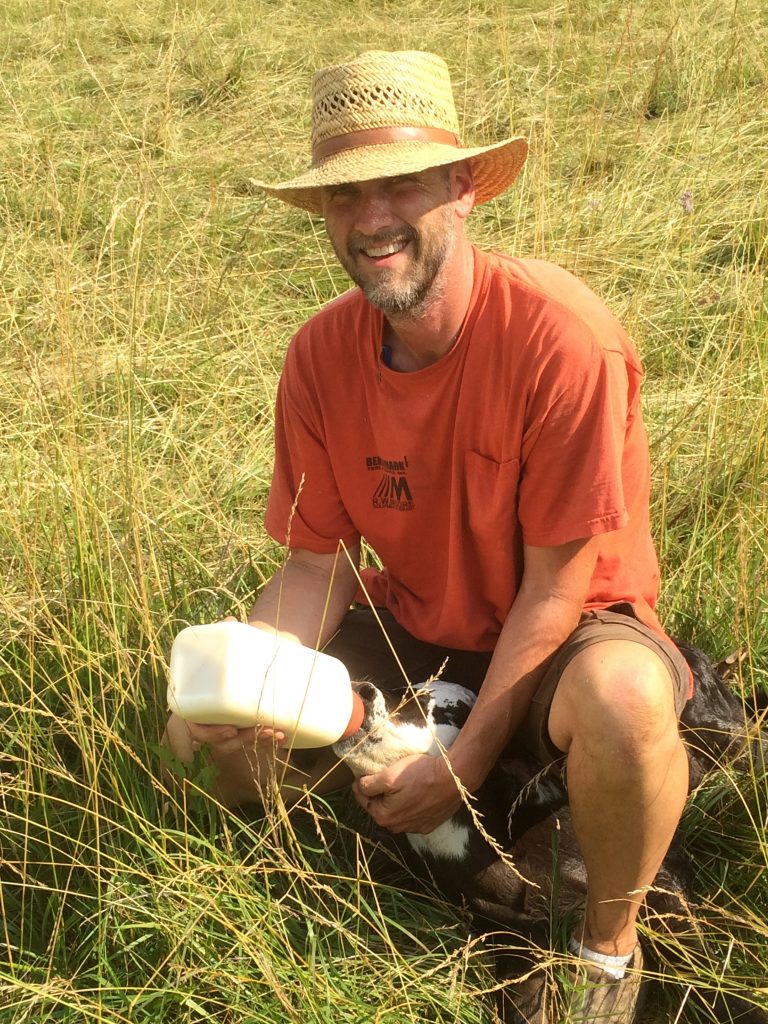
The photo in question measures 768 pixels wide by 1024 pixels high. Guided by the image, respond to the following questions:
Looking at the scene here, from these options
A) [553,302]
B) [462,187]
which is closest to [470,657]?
[553,302]

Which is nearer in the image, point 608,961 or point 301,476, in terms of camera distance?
point 608,961

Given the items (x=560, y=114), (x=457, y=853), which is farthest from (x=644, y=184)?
(x=457, y=853)

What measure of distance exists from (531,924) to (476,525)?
2.74ft

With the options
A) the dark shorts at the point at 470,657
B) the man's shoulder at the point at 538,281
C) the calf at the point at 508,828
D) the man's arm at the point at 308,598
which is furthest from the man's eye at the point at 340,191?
the calf at the point at 508,828

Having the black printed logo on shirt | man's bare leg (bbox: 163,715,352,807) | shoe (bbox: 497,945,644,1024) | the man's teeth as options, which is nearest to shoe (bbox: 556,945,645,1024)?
shoe (bbox: 497,945,644,1024)

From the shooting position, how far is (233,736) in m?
2.32

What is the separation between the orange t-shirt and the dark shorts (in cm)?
5

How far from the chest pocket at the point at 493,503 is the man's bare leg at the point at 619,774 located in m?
0.33

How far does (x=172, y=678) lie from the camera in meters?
2.22

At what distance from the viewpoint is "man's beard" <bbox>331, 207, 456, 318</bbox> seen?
245 centimetres

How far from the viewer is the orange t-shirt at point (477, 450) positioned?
7.75 feet

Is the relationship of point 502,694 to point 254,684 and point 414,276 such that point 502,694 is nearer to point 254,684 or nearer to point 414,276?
point 254,684

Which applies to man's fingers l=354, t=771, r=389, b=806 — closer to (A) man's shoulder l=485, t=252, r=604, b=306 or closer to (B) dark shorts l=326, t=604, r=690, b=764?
(B) dark shorts l=326, t=604, r=690, b=764

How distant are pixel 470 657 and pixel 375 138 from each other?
1.16 metres
